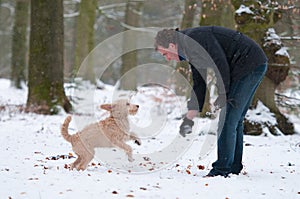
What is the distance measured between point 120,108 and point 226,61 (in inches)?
71.9

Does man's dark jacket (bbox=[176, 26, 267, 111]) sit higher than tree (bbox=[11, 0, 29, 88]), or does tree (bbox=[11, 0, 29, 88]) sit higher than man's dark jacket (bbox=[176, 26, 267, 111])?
man's dark jacket (bbox=[176, 26, 267, 111])

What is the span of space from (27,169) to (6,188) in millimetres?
938

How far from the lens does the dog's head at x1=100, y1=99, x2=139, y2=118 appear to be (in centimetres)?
548

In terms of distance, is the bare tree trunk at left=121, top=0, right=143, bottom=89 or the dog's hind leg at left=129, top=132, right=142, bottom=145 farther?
the bare tree trunk at left=121, top=0, right=143, bottom=89

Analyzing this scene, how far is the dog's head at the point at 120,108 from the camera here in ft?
18.0

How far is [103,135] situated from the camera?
511cm

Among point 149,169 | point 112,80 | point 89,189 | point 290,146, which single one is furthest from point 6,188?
point 112,80

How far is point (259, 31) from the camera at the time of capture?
8.35 m

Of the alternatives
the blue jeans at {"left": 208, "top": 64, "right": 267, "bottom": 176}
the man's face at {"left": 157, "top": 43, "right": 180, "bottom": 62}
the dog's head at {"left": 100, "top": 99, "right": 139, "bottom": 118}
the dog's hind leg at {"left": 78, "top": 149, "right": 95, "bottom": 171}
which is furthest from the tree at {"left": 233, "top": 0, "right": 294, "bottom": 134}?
the dog's hind leg at {"left": 78, "top": 149, "right": 95, "bottom": 171}

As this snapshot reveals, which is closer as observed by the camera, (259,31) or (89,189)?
(89,189)

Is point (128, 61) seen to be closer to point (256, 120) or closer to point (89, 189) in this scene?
point (256, 120)

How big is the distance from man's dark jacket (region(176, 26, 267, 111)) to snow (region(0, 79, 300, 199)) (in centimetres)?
112

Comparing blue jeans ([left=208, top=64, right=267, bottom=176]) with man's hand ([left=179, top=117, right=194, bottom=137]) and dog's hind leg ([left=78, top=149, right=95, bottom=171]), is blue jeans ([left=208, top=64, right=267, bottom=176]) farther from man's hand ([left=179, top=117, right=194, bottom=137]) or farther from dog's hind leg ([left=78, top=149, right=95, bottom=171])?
dog's hind leg ([left=78, top=149, right=95, bottom=171])

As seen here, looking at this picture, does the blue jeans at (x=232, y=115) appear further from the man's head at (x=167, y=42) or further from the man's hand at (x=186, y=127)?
the man's head at (x=167, y=42)
